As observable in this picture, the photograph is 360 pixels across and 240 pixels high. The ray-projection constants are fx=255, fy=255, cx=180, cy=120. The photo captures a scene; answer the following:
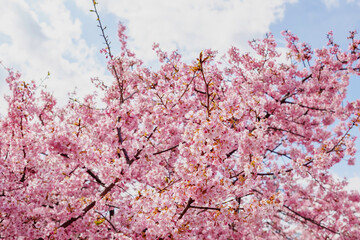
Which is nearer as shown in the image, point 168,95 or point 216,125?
point 216,125

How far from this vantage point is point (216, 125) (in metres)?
4.35

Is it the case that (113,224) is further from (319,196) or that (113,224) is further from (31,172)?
(319,196)

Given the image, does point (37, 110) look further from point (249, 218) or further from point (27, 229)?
point (249, 218)

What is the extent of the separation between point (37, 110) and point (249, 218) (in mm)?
8459

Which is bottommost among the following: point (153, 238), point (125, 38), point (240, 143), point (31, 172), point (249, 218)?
point (153, 238)

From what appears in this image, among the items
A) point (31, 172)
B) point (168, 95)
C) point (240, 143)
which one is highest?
point (168, 95)

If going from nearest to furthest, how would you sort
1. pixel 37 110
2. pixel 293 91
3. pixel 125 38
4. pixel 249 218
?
pixel 249 218
pixel 37 110
pixel 293 91
pixel 125 38

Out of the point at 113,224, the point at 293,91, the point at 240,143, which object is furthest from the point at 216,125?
the point at 293,91

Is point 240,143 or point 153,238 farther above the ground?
point 240,143

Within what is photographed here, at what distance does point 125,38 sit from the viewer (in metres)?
12.8

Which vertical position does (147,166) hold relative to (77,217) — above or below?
above

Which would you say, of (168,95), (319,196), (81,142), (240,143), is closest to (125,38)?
(168,95)

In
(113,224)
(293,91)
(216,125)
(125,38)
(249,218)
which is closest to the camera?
(216,125)

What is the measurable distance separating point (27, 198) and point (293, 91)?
9.75 meters
